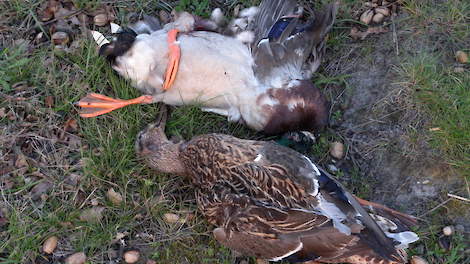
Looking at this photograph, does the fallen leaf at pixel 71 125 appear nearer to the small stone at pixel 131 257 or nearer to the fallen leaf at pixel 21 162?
the fallen leaf at pixel 21 162

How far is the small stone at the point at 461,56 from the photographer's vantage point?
12.9 ft

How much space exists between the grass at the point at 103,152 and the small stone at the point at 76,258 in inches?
1.7

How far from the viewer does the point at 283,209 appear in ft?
10.9

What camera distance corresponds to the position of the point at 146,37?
3.91 metres

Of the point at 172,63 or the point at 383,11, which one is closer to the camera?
the point at 172,63

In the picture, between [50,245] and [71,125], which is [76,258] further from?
[71,125]

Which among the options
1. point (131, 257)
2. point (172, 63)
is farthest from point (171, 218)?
point (172, 63)

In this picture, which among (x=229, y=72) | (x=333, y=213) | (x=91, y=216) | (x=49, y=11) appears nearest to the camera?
(x=333, y=213)

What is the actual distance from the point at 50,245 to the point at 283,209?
52.4 inches

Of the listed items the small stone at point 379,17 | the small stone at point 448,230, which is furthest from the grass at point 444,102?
the small stone at point 379,17

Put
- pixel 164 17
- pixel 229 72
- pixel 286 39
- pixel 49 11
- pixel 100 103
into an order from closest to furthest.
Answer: pixel 100 103 → pixel 229 72 → pixel 286 39 → pixel 49 11 → pixel 164 17

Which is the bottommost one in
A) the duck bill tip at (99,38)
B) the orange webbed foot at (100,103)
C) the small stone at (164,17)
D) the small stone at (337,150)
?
the small stone at (337,150)

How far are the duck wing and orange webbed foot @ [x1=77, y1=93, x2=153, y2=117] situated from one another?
2.56 ft

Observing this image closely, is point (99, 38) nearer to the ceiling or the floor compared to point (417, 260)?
nearer to the ceiling
